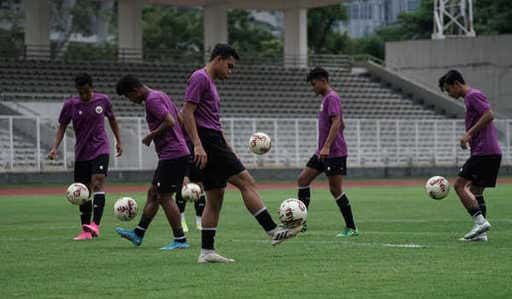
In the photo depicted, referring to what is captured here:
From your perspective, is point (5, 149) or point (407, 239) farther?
point (5, 149)

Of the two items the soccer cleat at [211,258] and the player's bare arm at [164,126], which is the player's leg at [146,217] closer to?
the player's bare arm at [164,126]

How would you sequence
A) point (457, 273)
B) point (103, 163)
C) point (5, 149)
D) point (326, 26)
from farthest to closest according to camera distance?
point (326, 26)
point (5, 149)
point (103, 163)
point (457, 273)

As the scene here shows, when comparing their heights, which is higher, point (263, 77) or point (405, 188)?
point (263, 77)

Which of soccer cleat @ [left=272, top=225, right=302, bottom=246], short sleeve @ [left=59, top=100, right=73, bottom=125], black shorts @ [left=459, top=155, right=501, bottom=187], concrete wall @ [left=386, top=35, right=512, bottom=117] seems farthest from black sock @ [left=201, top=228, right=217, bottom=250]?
concrete wall @ [left=386, top=35, right=512, bottom=117]

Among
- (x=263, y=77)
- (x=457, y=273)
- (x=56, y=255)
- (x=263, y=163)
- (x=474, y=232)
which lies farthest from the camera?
(x=263, y=77)

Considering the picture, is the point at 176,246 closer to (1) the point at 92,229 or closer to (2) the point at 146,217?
(2) the point at 146,217

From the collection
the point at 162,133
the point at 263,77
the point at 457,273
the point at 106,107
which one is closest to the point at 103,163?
the point at 106,107

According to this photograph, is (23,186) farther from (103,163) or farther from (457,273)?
(457,273)

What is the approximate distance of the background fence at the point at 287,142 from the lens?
123 feet

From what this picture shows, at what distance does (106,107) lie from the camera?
1620cm

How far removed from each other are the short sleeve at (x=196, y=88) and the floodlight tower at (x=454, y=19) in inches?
1591

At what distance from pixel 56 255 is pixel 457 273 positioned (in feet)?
15.5

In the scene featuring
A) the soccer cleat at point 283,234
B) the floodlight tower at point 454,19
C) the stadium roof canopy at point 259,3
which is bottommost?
the soccer cleat at point 283,234

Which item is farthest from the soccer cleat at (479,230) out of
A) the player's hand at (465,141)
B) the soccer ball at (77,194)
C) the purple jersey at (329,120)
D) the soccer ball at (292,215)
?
the soccer ball at (77,194)
